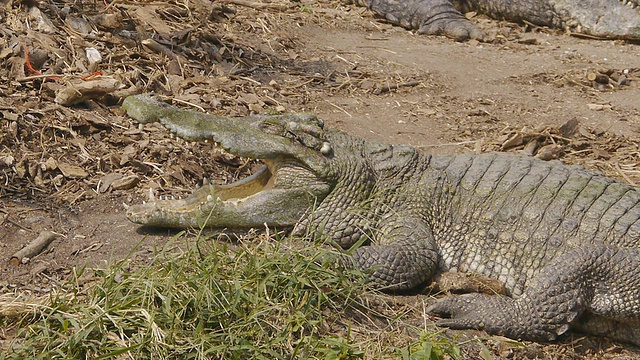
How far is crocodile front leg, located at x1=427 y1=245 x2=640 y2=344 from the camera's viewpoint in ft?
13.5

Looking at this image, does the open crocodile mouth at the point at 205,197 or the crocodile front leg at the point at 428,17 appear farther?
the crocodile front leg at the point at 428,17

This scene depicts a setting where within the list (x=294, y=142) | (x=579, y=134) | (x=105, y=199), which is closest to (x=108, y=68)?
(x=105, y=199)

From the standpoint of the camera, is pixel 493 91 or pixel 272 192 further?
pixel 493 91

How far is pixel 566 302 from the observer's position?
414 cm

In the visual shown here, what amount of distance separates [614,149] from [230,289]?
Answer: 11.8ft

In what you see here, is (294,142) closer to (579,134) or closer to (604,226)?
(604,226)

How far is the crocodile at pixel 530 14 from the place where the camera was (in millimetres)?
8898

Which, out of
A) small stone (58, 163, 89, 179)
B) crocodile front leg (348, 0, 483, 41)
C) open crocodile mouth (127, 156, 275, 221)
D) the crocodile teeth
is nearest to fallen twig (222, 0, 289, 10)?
crocodile front leg (348, 0, 483, 41)

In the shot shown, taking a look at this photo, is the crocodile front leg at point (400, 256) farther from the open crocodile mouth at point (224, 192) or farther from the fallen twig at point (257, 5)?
the fallen twig at point (257, 5)

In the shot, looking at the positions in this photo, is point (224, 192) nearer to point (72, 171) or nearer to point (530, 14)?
point (72, 171)

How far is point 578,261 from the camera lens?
4223 mm

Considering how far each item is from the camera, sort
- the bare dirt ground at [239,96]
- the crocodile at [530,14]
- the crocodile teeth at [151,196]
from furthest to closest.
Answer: the crocodile at [530,14], the crocodile teeth at [151,196], the bare dirt ground at [239,96]

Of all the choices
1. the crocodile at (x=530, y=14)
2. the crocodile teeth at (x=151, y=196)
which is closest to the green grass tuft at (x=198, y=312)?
the crocodile teeth at (x=151, y=196)

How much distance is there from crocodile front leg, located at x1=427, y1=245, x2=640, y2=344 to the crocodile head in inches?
37.2
